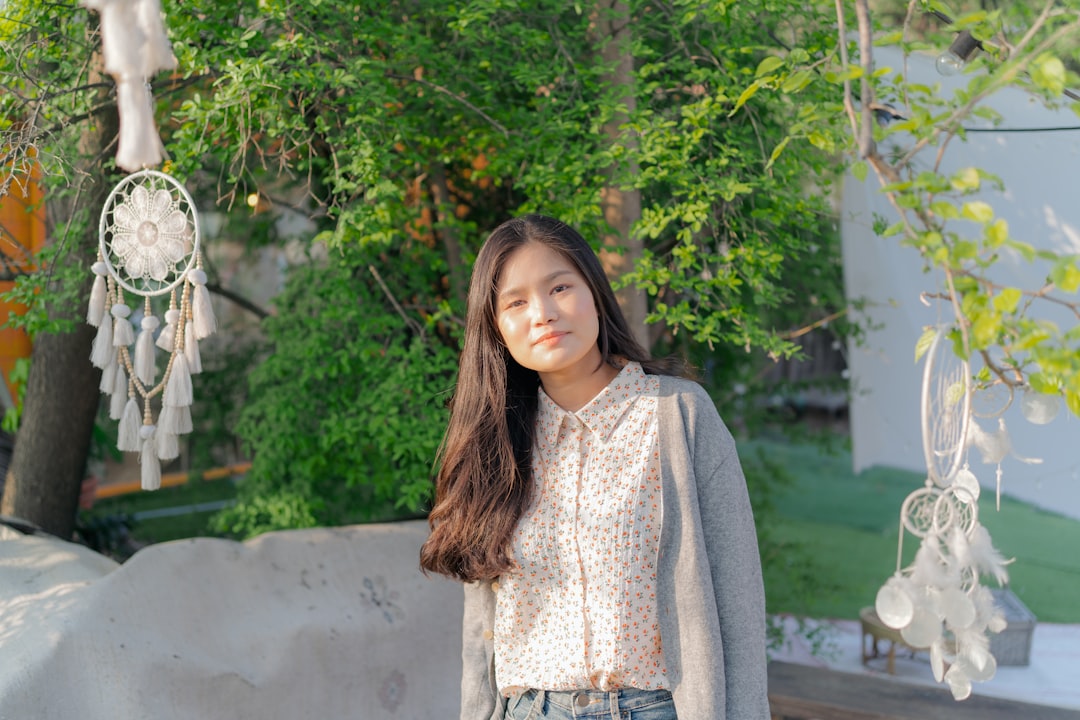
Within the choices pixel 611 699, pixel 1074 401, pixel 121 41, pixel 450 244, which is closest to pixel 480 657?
pixel 611 699

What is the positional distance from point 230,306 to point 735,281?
470 cm

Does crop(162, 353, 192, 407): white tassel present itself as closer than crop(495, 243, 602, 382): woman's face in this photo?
No

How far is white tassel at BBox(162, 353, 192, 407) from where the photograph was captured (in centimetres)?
248

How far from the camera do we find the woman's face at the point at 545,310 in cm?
175

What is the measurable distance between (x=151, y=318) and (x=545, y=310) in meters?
1.26

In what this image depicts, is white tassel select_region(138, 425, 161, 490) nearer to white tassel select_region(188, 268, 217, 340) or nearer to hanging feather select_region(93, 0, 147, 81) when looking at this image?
white tassel select_region(188, 268, 217, 340)

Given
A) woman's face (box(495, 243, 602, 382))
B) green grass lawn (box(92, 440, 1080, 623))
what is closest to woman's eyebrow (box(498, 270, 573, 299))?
woman's face (box(495, 243, 602, 382))

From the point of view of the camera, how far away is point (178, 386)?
248cm

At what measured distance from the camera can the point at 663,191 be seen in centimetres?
345

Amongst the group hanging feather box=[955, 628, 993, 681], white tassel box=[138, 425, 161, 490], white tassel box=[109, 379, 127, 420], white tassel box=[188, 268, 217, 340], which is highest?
white tassel box=[188, 268, 217, 340]

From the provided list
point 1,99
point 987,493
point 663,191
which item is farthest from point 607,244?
point 987,493

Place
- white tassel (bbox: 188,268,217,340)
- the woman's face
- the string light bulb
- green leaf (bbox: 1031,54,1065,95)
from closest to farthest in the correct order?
1. green leaf (bbox: 1031,54,1065,95)
2. the woman's face
3. the string light bulb
4. white tassel (bbox: 188,268,217,340)

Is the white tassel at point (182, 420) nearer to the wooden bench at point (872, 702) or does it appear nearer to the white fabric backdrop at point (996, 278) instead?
the wooden bench at point (872, 702)

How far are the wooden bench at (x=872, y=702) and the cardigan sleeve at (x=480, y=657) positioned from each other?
5.23ft
